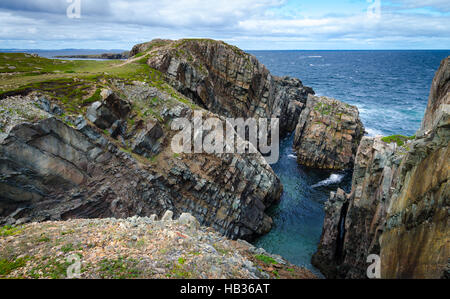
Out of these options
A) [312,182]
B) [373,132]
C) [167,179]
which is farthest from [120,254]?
[373,132]

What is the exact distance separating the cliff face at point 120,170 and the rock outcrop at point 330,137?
1805cm

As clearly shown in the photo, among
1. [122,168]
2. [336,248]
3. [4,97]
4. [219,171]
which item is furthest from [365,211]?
[4,97]

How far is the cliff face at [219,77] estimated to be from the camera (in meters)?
49.0

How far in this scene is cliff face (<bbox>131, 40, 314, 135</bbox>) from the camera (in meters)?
49.0

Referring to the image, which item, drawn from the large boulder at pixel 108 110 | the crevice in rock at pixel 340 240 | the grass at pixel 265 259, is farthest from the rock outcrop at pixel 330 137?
the grass at pixel 265 259

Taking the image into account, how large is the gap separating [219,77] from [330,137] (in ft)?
95.4

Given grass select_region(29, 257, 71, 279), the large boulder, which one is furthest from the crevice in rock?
the large boulder

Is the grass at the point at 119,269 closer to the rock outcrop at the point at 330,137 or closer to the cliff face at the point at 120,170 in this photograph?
the cliff face at the point at 120,170

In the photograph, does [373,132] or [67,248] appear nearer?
[67,248]

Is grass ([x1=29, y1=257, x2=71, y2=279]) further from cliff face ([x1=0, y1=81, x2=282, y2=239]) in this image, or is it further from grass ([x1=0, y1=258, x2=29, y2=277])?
cliff face ([x1=0, y1=81, x2=282, y2=239])

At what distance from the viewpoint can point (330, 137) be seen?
5453 cm

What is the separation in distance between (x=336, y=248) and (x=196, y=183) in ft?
61.6

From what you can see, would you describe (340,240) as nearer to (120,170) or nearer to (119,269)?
(119,269)

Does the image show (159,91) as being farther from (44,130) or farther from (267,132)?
(267,132)
